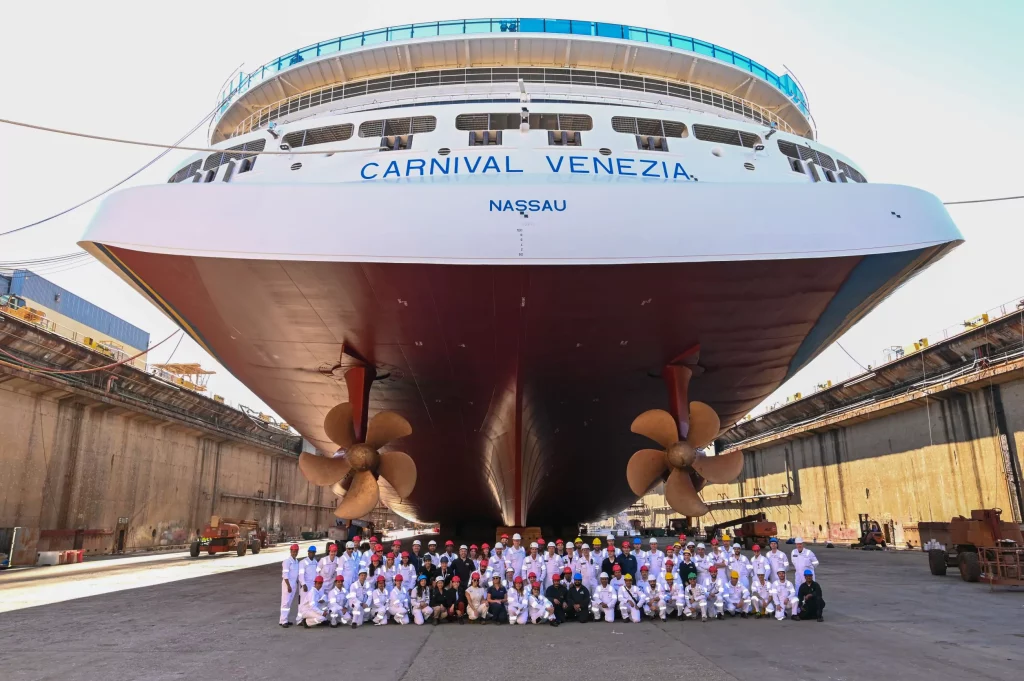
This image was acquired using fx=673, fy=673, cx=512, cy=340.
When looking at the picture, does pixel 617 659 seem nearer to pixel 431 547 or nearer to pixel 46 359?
pixel 431 547

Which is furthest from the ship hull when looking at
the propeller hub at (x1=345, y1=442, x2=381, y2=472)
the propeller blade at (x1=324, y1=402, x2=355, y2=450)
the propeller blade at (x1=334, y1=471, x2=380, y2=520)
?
the propeller blade at (x1=334, y1=471, x2=380, y2=520)

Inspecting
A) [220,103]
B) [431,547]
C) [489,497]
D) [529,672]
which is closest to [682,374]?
[431,547]

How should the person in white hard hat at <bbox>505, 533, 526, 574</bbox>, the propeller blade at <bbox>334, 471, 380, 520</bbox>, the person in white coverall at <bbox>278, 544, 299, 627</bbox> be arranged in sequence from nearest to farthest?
the person in white coverall at <bbox>278, 544, 299, 627</bbox>, the person in white hard hat at <bbox>505, 533, 526, 574</bbox>, the propeller blade at <bbox>334, 471, 380, 520</bbox>

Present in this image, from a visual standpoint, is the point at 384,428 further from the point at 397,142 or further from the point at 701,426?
the point at 701,426

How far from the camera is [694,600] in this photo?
27.2ft

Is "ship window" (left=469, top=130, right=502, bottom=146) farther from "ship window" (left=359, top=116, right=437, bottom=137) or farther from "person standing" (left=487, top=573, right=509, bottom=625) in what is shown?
"person standing" (left=487, top=573, right=509, bottom=625)

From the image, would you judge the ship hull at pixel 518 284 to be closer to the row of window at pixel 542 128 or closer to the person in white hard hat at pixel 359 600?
the row of window at pixel 542 128

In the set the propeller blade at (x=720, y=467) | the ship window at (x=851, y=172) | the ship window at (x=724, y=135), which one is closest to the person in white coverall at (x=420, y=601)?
the propeller blade at (x=720, y=467)

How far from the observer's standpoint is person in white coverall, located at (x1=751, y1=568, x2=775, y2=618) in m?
8.20

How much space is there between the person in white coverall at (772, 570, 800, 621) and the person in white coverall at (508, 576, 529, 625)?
300 cm

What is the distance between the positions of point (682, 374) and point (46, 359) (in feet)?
68.0

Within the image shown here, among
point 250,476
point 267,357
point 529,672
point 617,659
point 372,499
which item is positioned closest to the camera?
point 529,672

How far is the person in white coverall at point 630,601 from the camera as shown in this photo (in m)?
8.02

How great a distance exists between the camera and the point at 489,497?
1866cm
